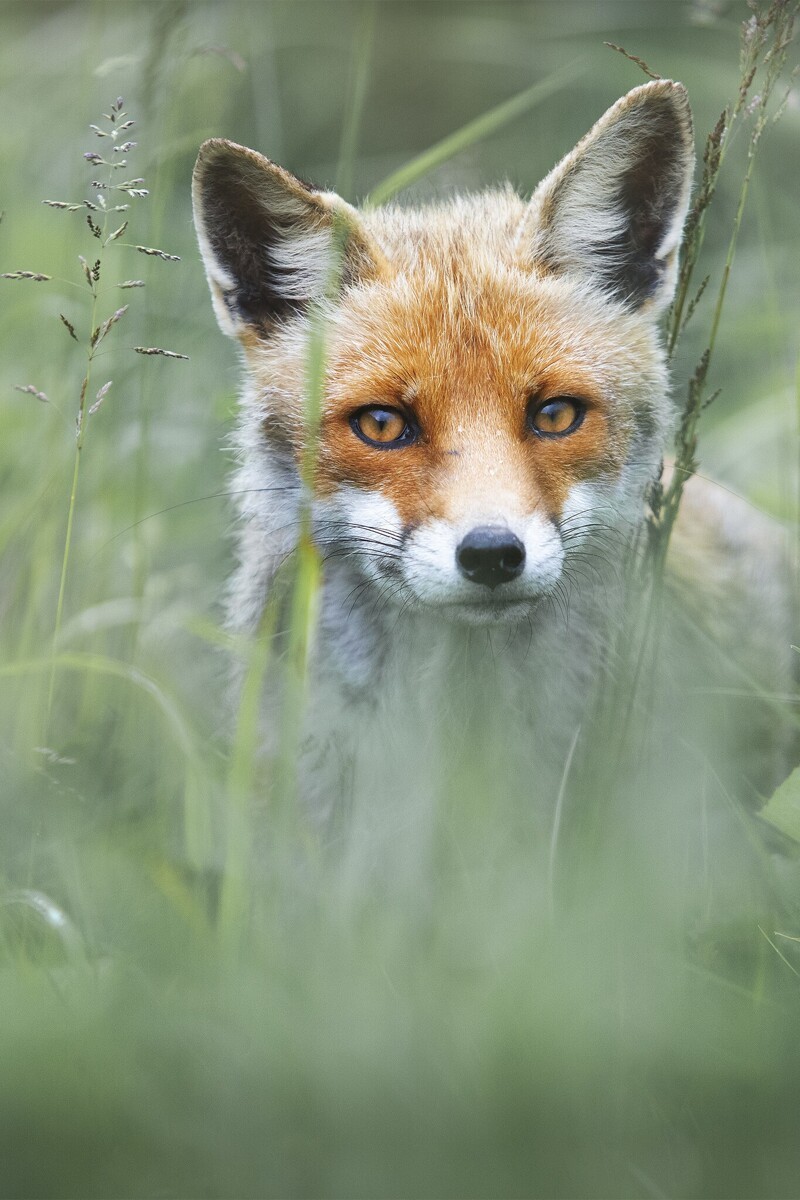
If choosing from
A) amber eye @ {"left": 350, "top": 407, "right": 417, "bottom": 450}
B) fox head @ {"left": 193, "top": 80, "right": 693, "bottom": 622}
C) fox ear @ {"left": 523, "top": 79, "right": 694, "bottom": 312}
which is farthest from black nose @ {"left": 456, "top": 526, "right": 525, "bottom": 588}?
fox ear @ {"left": 523, "top": 79, "right": 694, "bottom": 312}

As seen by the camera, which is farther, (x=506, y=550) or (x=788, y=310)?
(x=788, y=310)

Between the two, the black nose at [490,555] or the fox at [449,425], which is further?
the fox at [449,425]

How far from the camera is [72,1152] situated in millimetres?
1719

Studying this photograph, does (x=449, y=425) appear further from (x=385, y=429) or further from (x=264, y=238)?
(x=264, y=238)

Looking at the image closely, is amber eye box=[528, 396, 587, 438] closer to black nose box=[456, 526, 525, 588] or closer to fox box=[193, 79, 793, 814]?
fox box=[193, 79, 793, 814]

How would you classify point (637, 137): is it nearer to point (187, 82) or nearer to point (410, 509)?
point (410, 509)

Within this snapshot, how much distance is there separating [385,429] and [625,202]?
41.5 inches

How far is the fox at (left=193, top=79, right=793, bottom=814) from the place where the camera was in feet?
9.24

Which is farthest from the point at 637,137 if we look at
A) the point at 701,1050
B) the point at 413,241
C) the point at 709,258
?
the point at 709,258

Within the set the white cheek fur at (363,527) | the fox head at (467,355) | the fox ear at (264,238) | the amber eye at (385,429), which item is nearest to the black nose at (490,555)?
the fox head at (467,355)

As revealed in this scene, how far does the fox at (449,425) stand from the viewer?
2818mm

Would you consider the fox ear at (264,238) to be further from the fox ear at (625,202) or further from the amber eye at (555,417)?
the amber eye at (555,417)

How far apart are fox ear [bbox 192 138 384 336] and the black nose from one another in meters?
0.89

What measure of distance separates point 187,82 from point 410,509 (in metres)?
2.87
